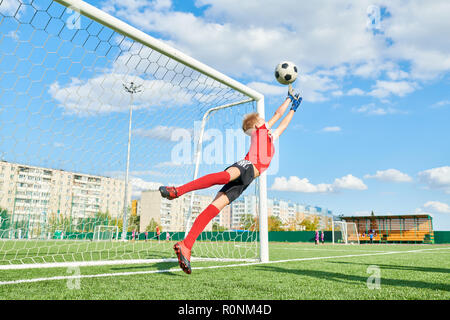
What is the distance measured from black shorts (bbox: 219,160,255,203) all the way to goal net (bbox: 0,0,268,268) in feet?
9.20

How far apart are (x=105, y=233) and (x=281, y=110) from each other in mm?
6470

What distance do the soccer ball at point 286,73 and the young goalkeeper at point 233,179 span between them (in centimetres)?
96

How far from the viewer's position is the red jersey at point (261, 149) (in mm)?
4277

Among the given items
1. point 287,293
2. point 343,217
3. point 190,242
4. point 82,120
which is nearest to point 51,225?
→ point 82,120

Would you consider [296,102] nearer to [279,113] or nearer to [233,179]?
[279,113]

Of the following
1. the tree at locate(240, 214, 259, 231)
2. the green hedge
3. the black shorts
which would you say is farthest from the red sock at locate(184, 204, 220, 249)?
the green hedge

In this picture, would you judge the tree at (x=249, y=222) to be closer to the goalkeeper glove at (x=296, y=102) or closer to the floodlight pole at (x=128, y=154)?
the floodlight pole at (x=128, y=154)

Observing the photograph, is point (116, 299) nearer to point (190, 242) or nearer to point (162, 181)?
point (190, 242)

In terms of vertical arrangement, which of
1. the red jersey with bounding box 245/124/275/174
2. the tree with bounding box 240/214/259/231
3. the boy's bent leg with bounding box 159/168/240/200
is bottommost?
the tree with bounding box 240/214/259/231

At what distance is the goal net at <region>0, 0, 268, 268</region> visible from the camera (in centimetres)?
497

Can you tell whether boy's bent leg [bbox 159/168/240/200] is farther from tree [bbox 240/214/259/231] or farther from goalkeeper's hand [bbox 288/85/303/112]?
tree [bbox 240/214/259/231]

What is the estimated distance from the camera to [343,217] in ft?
124

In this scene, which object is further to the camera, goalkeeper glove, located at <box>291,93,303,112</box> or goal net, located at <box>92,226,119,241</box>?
goal net, located at <box>92,226,119,241</box>

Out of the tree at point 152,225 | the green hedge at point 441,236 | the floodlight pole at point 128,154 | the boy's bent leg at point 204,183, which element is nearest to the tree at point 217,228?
the floodlight pole at point 128,154
